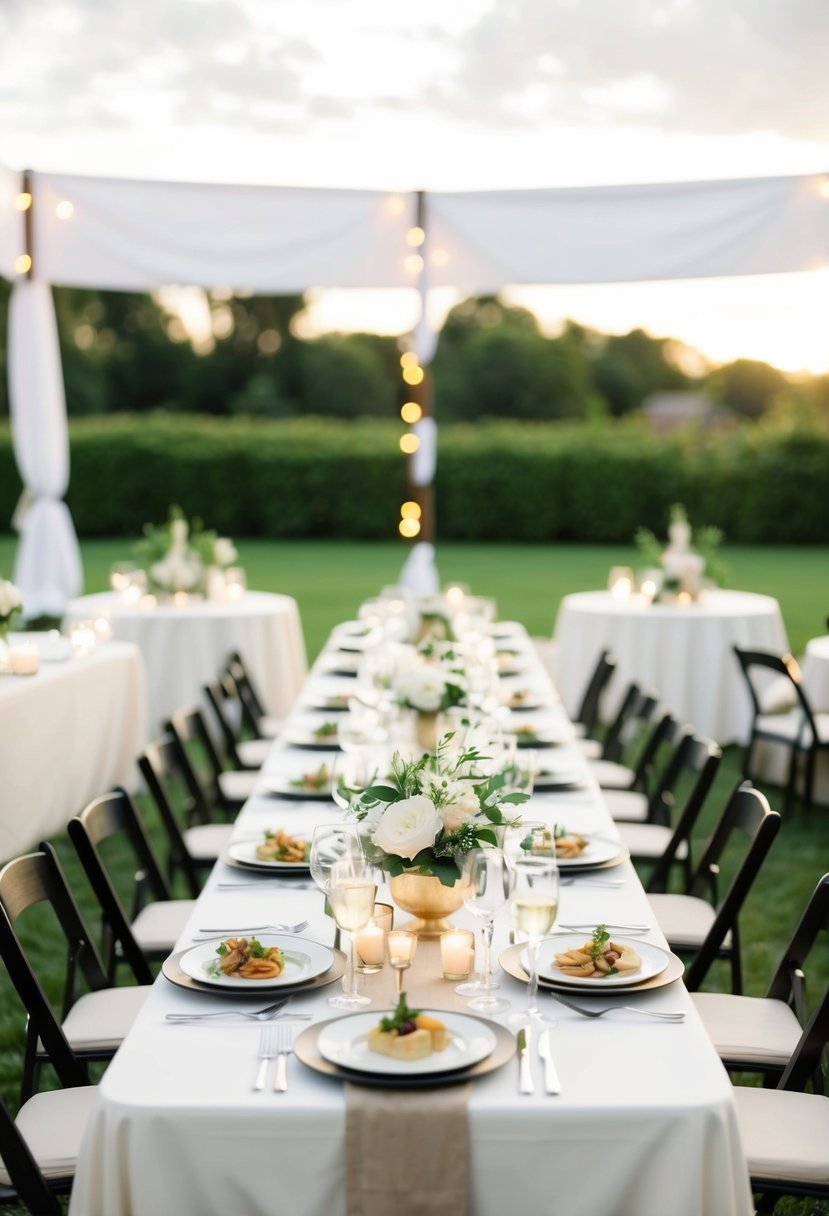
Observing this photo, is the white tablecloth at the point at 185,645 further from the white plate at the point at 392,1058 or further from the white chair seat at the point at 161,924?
the white plate at the point at 392,1058

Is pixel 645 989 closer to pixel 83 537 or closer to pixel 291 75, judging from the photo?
pixel 291 75

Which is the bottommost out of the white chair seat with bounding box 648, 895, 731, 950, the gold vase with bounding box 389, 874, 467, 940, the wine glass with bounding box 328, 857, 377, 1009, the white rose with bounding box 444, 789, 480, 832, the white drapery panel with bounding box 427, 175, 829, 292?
the white chair seat with bounding box 648, 895, 731, 950

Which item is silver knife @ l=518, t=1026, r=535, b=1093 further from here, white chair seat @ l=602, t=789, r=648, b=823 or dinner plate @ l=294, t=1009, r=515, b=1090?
white chair seat @ l=602, t=789, r=648, b=823

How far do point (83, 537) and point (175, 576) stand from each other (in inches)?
662

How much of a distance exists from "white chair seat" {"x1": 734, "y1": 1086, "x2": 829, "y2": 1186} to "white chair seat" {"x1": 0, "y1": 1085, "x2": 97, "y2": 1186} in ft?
3.51

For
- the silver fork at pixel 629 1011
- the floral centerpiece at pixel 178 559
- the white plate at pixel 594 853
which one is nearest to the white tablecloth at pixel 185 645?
the floral centerpiece at pixel 178 559

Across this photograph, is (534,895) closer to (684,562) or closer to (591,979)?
(591,979)

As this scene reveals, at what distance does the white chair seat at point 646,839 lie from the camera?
422 centimetres

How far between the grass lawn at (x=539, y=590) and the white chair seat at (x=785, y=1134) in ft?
2.31

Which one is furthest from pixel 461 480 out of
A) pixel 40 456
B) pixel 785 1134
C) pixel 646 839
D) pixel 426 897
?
pixel 785 1134

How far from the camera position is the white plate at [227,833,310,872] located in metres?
2.86

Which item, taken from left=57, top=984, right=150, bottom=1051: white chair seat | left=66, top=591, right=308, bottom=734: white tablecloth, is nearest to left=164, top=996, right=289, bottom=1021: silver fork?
left=57, top=984, right=150, bottom=1051: white chair seat

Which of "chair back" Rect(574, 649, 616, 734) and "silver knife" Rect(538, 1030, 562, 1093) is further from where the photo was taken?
"chair back" Rect(574, 649, 616, 734)

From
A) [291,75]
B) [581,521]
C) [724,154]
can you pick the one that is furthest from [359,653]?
[581,521]
